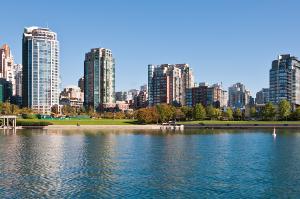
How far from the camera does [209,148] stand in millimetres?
96125

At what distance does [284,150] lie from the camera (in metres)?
91.0

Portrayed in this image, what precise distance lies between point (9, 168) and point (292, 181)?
41.0 meters

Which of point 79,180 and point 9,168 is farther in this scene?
point 9,168

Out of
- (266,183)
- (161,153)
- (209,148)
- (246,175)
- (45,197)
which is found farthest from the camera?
(209,148)

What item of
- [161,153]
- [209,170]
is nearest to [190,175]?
[209,170]

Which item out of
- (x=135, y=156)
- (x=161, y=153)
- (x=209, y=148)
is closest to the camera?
(x=135, y=156)

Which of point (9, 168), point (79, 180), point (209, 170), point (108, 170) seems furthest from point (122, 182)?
point (9, 168)

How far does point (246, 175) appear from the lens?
194 feet

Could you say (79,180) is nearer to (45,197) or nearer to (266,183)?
(45,197)

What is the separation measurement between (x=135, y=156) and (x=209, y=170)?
20.8 meters

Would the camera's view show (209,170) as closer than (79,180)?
No

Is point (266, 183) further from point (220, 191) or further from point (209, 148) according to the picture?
point (209, 148)

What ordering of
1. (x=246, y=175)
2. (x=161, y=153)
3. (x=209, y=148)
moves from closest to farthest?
(x=246, y=175) → (x=161, y=153) → (x=209, y=148)

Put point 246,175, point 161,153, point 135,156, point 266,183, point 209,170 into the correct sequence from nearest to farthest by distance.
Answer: point 266,183 < point 246,175 < point 209,170 < point 135,156 < point 161,153
